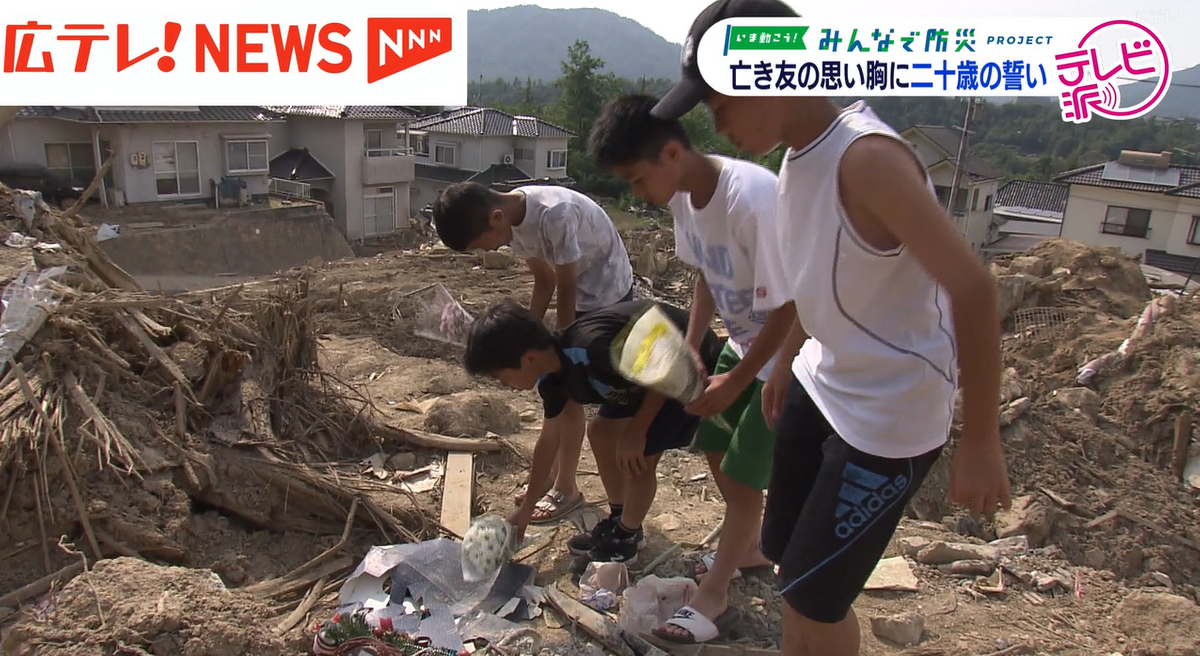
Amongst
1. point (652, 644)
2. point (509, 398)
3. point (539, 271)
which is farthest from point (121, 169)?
point (652, 644)

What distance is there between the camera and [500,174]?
31.0m

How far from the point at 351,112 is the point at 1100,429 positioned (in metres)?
22.7

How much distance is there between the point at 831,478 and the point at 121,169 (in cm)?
2252

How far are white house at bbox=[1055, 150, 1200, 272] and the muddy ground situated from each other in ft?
77.8

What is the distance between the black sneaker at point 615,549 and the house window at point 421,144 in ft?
101

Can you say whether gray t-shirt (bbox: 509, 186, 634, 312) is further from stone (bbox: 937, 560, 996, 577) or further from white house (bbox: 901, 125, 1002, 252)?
white house (bbox: 901, 125, 1002, 252)

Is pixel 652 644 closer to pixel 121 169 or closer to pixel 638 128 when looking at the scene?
pixel 638 128

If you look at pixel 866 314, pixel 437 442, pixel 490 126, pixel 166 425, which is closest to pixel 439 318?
pixel 437 442

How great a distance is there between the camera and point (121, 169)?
64.9 feet

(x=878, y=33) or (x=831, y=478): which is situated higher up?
(x=878, y=33)

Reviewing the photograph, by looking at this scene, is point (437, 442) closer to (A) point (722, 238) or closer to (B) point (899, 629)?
(A) point (722, 238)

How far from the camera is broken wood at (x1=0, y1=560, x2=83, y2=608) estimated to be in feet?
9.00

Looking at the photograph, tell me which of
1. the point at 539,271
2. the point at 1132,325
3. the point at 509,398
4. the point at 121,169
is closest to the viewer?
the point at 539,271

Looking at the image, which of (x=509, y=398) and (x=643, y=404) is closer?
(x=643, y=404)
